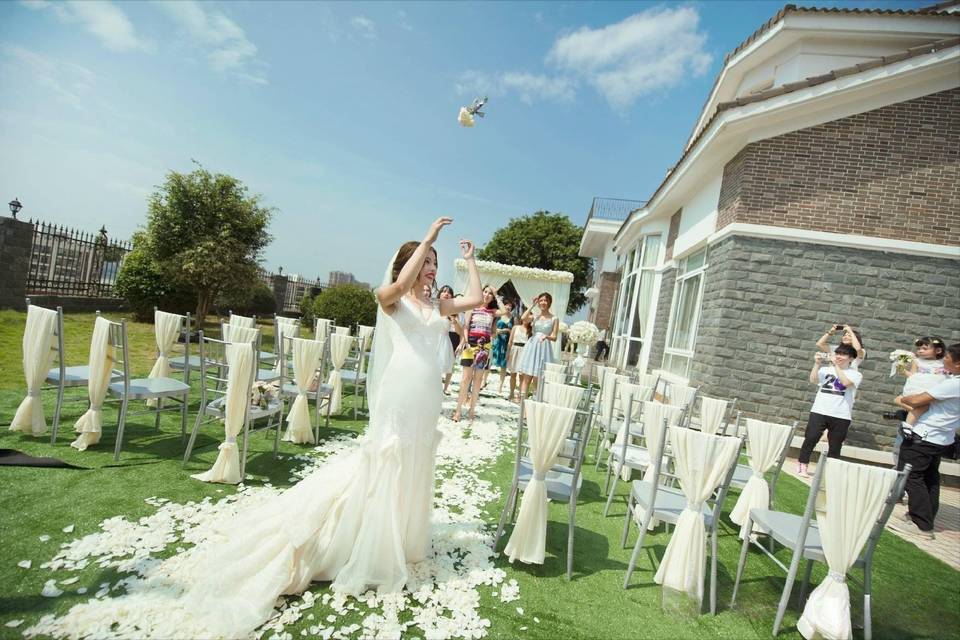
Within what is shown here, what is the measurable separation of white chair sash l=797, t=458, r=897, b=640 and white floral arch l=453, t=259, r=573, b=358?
50.3 ft

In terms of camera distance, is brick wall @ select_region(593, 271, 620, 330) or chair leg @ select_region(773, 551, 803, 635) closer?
chair leg @ select_region(773, 551, 803, 635)

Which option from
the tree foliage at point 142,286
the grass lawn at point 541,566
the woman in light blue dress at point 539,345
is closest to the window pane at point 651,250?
the woman in light blue dress at point 539,345

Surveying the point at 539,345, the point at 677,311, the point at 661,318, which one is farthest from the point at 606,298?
the point at 539,345

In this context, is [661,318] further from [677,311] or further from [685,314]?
[685,314]

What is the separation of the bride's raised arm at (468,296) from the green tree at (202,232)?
11.0m

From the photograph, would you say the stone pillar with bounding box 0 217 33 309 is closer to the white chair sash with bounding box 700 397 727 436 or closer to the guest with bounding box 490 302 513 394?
the guest with bounding box 490 302 513 394

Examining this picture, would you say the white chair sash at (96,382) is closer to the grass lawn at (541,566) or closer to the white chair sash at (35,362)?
the grass lawn at (541,566)

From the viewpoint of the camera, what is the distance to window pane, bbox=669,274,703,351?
924 cm

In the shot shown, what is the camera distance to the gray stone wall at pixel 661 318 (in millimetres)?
11266

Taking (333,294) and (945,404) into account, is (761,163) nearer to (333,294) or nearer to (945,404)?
(945,404)

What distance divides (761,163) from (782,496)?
15.7ft

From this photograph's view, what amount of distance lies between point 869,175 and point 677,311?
13.7ft

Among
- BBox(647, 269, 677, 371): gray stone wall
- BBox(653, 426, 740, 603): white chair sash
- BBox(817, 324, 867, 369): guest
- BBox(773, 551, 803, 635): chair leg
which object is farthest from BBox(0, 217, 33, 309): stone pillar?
BBox(817, 324, 867, 369): guest

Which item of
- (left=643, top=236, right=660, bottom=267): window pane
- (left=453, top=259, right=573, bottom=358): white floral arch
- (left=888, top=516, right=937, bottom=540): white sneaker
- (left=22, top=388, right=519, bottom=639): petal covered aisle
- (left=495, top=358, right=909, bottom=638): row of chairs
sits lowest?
(left=22, top=388, right=519, bottom=639): petal covered aisle
